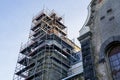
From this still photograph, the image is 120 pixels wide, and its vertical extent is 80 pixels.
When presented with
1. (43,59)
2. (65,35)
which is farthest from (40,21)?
(43,59)

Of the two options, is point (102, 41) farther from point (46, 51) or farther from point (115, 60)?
point (46, 51)

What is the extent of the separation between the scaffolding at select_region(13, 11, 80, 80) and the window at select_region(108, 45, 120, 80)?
1415cm

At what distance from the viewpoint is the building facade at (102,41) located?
1296 centimetres

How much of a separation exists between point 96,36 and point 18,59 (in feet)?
62.8

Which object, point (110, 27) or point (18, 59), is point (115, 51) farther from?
point (18, 59)

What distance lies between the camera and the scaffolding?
91.5 ft

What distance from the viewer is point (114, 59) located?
13.1 m

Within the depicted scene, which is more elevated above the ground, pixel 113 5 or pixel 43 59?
pixel 43 59

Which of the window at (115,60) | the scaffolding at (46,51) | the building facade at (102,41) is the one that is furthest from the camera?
the scaffolding at (46,51)

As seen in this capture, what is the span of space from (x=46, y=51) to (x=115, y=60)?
56.2ft

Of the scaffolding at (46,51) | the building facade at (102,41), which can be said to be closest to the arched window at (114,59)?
the building facade at (102,41)

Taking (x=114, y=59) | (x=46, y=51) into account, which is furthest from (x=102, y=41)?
(x=46, y=51)

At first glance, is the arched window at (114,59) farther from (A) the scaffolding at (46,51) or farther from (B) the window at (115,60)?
(A) the scaffolding at (46,51)

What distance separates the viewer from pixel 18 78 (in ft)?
99.7
